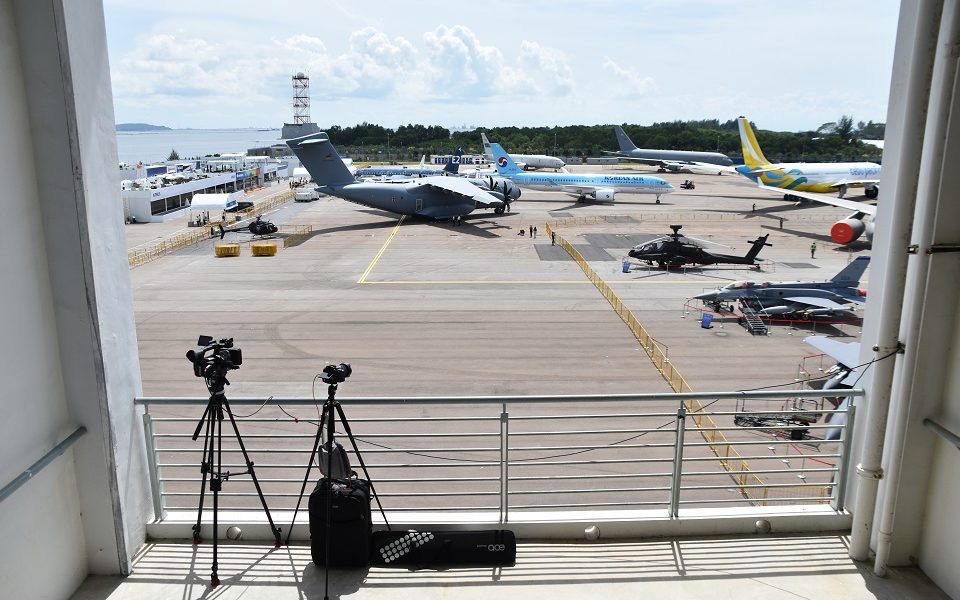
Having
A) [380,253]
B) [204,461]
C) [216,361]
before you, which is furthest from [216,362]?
[380,253]

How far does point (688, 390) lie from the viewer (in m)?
16.0

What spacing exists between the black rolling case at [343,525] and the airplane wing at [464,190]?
39.8m

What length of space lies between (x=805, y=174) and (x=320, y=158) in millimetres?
37794

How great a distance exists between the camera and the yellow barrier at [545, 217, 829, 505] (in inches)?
382

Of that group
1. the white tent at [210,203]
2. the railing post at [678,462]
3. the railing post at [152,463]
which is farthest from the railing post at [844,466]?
the white tent at [210,203]

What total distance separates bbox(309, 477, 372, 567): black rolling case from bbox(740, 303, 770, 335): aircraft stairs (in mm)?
19911

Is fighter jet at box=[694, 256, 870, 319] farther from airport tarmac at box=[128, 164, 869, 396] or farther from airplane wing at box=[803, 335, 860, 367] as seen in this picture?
airplane wing at box=[803, 335, 860, 367]

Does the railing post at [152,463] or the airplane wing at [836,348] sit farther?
the airplane wing at [836,348]

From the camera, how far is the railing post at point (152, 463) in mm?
4930

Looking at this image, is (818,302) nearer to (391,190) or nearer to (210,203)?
(391,190)

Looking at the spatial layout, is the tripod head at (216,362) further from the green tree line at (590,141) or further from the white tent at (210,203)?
the green tree line at (590,141)

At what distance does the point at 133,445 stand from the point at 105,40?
293cm

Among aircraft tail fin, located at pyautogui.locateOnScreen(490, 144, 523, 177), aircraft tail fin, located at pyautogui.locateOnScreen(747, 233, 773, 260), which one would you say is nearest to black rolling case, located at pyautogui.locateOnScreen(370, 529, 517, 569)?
aircraft tail fin, located at pyautogui.locateOnScreen(747, 233, 773, 260)

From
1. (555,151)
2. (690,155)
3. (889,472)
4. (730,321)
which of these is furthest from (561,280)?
(555,151)
